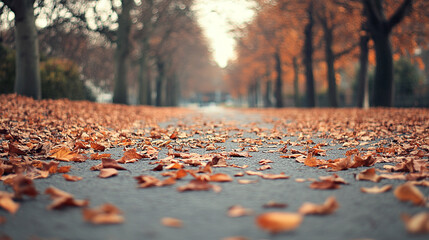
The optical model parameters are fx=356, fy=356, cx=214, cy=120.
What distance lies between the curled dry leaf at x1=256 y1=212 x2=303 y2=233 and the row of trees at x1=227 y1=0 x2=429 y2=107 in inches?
588

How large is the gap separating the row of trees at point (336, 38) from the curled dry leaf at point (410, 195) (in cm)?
1408

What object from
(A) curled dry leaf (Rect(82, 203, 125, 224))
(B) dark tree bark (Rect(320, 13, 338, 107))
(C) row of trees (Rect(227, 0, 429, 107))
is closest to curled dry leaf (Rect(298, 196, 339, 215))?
(A) curled dry leaf (Rect(82, 203, 125, 224))

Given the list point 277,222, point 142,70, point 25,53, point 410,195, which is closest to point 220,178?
point 277,222

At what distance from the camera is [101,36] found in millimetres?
23578

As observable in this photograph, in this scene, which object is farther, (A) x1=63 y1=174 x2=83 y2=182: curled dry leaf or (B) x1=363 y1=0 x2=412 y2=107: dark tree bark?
(B) x1=363 y1=0 x2=412 y2=107: dark tree bark

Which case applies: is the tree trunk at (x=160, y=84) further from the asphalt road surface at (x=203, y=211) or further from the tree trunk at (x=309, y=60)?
the asphalt road surface at (x=203, y=211)

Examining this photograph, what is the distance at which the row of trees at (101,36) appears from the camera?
37.9ft

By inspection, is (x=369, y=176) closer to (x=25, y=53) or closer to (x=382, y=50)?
(x=25, y=53)

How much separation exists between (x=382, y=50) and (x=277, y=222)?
15.8 metres

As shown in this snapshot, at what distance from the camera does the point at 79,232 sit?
→ 1.88 m

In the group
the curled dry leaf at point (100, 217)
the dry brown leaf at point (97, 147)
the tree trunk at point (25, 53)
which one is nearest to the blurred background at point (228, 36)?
the tree trunk at point (25, 53)

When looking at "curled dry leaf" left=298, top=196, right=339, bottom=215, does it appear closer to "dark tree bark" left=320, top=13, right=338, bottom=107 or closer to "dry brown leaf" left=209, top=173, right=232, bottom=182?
"dry brown leaf" left=209, top=173, right=232, bottom=182

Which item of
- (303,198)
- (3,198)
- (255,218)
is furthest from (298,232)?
(3,198)

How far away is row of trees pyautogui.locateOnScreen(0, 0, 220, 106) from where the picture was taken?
11.6 m
